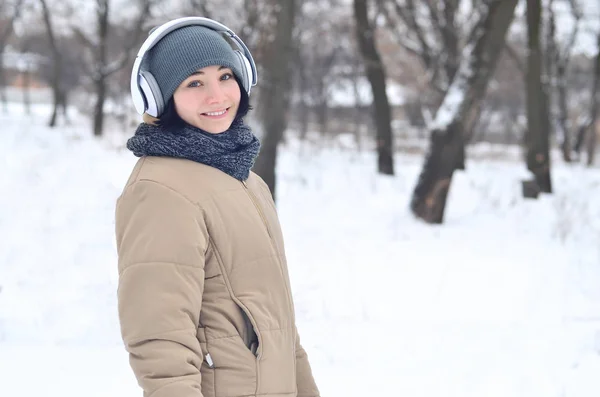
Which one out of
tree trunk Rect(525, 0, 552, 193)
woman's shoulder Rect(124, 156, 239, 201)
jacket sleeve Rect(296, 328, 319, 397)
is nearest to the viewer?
woman's shoulder Rect(124, 156, 239, 201)

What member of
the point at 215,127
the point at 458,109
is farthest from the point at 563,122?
the point at 215,127

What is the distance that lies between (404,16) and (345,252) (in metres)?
8.29

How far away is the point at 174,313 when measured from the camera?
4.67 feet

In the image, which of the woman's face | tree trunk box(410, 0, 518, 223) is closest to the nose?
the woman's face

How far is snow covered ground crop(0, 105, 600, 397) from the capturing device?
3650 mm

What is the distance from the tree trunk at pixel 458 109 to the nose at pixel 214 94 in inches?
250

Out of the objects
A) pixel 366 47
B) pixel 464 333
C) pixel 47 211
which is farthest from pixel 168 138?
pixel 366 47

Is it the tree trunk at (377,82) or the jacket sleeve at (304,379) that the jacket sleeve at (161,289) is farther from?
the tree trunk at (377,82)

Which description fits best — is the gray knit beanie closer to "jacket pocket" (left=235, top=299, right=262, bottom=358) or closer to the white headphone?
the white headphone

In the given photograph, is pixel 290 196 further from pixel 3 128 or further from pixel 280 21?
pixel 3 128

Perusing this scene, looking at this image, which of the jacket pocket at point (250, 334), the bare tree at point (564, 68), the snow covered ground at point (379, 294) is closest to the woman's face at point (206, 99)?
the jacket pocket at point (250, 334)

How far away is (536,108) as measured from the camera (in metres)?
11.7

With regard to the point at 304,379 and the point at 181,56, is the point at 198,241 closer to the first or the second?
the point at 181,56

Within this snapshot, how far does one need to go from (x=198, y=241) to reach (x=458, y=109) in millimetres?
6628
